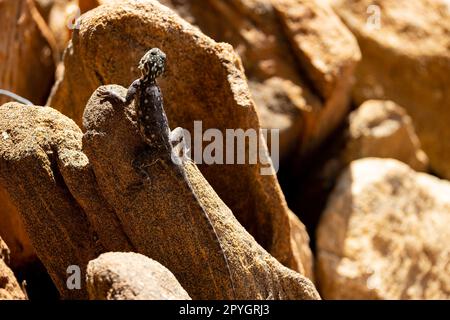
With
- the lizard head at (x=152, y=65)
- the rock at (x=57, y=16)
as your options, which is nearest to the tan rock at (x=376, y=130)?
the rock at (x=57, y=16)

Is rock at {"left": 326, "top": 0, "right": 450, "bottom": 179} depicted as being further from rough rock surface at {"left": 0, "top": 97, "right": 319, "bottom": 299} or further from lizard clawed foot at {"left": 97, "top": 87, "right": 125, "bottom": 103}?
lizard clawed foot at {"left": 97, "top": 87, "right": 125, "bottom": 103}

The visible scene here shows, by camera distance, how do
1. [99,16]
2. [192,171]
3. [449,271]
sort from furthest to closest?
[449,271]
[99,16]
[192,171]

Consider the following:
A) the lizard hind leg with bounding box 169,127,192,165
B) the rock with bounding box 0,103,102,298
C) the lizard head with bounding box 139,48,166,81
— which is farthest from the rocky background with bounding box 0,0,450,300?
the lizard head with bounding box 139,48,166,81

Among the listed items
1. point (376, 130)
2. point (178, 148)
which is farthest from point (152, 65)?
point (376, 130)

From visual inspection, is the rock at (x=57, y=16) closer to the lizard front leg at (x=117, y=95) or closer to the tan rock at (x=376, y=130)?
the tan rock at (x=376, y=130)

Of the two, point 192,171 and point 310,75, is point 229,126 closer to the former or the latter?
point 192,171
